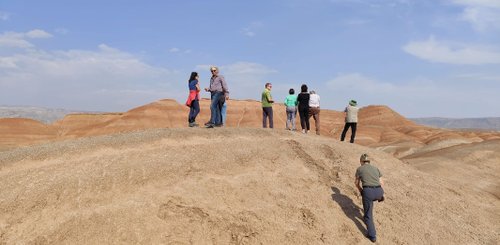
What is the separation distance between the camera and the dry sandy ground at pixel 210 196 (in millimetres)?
8875

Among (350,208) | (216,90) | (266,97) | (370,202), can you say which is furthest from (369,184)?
(266,97)

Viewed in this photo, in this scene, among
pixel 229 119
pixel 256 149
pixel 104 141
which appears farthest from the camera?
pixel 229 119

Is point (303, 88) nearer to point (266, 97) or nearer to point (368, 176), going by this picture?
point (266, 97)

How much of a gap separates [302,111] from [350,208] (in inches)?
244

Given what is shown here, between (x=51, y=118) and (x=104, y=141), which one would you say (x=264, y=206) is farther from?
(x=51, y=118)

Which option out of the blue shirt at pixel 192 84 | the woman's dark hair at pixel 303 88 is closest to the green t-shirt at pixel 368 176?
the blue shirt at pixel 192 84

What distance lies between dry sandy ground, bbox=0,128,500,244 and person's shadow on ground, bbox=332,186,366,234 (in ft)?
0.13

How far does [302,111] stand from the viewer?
17000mm

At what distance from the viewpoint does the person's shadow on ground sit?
11.0 metres

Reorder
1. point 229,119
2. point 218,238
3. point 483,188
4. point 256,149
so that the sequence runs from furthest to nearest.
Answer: point 229,119 < point 483,188 < point 256,149 < point 218,238

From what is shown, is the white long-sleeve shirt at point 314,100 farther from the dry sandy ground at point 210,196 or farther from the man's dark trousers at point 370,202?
the man's dark trousers at point 370,202

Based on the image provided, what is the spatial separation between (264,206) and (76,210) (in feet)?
13.8

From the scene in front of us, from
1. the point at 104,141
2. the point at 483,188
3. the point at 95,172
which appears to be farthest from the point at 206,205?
the point at 483,188

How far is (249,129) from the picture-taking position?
14586 millimetres
